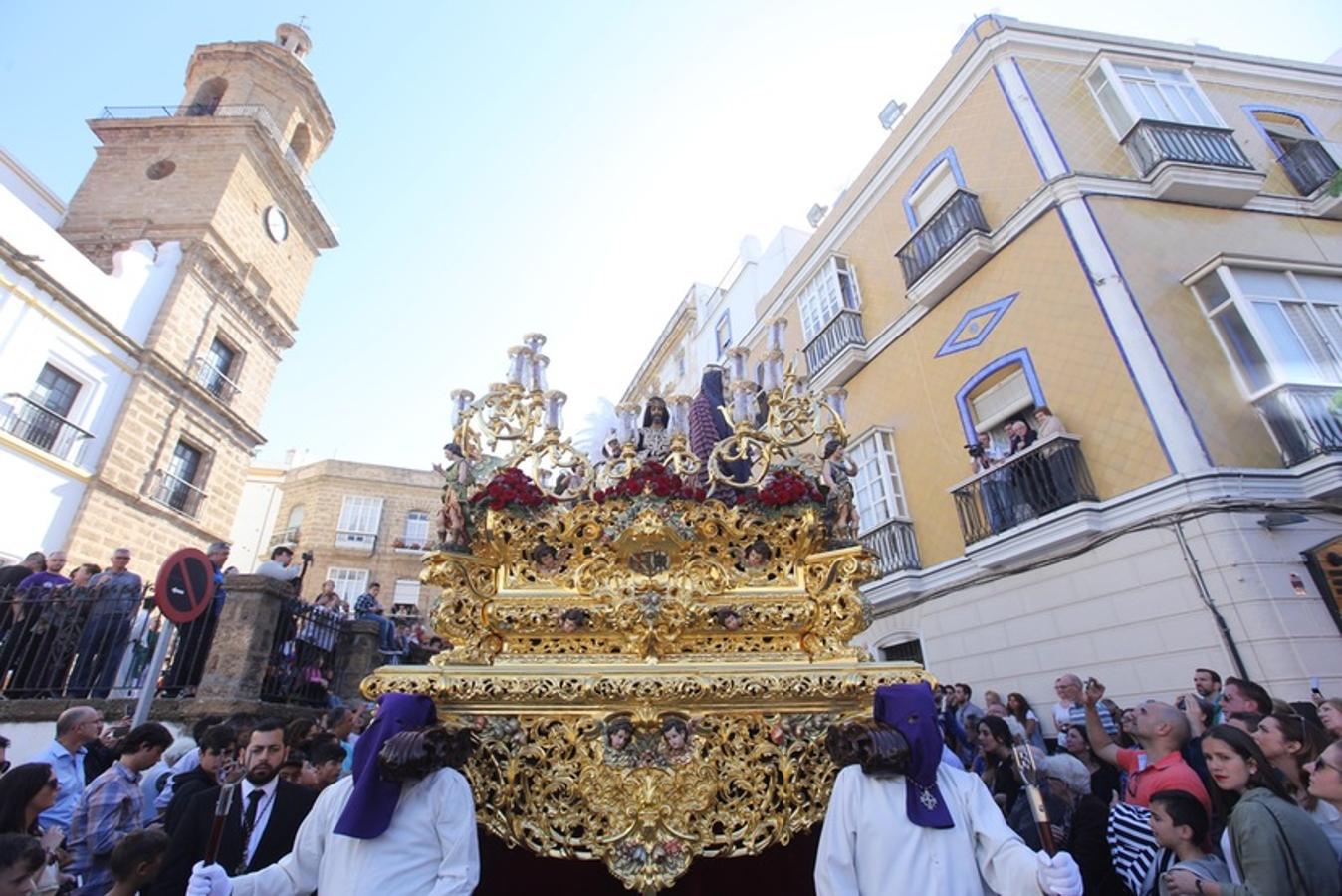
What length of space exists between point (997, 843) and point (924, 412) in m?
7.71

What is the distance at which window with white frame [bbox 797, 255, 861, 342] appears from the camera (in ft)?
35.8

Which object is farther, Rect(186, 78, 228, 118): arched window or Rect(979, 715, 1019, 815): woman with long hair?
Rect(186, 78, 228, 118): arched window

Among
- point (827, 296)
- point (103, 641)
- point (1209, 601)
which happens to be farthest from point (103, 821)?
point (827, 296)

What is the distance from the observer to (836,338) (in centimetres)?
1070

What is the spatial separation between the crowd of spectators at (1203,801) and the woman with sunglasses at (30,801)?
3.43m

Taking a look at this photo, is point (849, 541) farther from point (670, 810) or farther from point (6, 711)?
point (6, 711)

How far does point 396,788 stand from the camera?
7.10ft

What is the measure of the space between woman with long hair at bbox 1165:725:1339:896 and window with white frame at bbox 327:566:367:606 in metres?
21.6

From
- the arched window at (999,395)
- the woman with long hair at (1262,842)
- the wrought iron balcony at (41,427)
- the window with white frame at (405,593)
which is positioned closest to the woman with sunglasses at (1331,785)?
the woman with long hair at (1262,842)

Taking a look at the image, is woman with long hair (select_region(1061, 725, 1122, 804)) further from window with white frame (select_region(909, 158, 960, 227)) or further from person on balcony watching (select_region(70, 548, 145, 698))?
window with white frame (select_region(909, 158, 960, 227))

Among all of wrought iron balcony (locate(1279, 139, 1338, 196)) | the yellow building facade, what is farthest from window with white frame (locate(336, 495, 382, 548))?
wrought iron balcony (locate(1279, 139, 1338, 196))

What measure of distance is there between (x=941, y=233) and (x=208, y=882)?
31.8 feet

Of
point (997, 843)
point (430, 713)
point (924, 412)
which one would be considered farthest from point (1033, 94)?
point (430, 713)

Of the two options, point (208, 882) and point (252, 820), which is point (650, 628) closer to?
point (208, 882)
